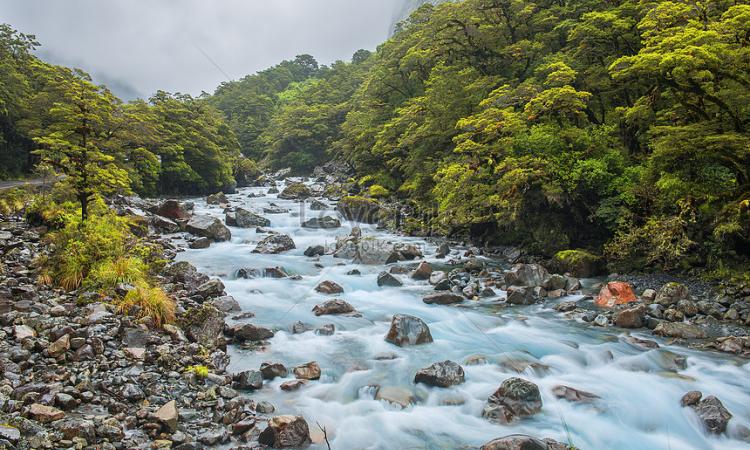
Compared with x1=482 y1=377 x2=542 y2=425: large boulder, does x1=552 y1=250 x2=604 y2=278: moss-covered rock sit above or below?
above

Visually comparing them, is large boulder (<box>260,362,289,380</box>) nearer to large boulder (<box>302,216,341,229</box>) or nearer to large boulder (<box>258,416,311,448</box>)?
large boulder (<box>258,416,311,448</box>)

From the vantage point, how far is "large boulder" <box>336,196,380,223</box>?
26.5 metres

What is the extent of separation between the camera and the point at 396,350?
29.4ft

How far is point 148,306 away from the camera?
827cm

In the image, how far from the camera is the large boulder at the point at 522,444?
5.11 metres

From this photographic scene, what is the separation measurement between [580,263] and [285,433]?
11577 mm

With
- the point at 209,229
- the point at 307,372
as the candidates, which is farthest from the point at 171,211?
the point at 307,372

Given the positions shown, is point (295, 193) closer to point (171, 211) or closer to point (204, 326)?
point (171, 211)

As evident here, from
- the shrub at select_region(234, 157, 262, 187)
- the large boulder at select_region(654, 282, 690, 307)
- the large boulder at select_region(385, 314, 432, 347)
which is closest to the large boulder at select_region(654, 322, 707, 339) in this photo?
the large boulder at select_region(654, 282, 690, 307)

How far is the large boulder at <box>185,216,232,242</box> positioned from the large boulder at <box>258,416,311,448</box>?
15.2m

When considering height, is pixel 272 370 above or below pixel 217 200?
below

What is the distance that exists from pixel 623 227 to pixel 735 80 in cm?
464

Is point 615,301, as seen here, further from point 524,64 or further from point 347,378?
point 524,64

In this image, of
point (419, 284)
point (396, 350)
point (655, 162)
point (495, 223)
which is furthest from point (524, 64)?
point (396, 350)
